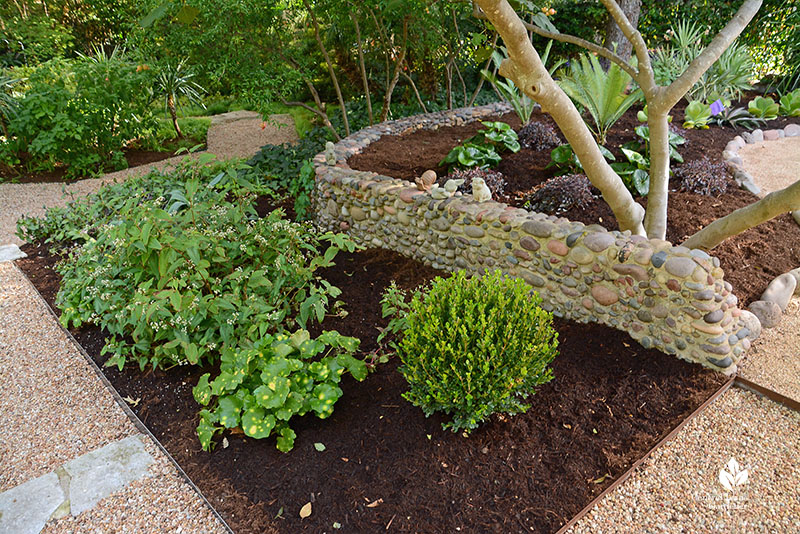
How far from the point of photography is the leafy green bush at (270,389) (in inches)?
93.7

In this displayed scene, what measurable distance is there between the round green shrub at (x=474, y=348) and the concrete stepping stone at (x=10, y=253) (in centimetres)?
412

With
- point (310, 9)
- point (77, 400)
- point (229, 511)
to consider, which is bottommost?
point (77, 400)

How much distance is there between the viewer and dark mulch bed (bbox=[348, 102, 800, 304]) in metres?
3.51

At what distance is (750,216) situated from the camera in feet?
8.70

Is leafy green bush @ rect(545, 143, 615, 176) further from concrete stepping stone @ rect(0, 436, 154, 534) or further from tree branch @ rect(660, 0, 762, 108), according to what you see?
concrete stepping stone @ rect(0, 436, 154, 534)

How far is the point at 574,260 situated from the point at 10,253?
4818 millimetres

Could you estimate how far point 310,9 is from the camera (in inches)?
205

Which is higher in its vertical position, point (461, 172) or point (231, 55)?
point (231, 55)

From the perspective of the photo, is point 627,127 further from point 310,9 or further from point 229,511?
point 229,511

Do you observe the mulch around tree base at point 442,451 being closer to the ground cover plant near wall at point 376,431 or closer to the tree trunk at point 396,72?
the ground cover plant near wall at point 376,431

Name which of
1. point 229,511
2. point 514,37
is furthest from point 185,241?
point 514,37

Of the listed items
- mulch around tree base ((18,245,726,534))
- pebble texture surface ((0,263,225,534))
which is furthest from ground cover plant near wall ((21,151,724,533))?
pebble texture surface ((0,263,225,534))

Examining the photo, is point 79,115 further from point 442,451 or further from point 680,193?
point 680,193

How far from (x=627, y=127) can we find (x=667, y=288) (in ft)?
11.6
